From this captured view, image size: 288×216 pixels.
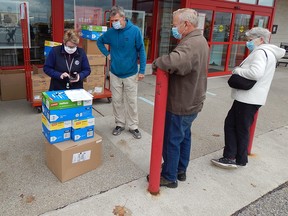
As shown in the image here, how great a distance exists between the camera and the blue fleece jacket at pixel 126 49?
3506mm

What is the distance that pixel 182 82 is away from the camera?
236 centimetres

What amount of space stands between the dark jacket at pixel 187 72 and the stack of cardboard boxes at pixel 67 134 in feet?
2.86

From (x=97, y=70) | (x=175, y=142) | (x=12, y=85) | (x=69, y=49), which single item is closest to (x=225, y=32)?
(x=97, y=70)

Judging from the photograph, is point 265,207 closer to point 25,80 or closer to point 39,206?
point 39,206

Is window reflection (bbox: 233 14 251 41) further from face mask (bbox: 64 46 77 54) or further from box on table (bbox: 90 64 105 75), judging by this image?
face mask (bbox: 64 46 77 54)

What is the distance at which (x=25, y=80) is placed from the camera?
5.01 metres

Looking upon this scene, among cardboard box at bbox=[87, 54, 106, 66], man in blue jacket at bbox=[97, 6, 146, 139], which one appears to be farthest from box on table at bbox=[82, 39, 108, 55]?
man in blue jacket at bbox=[97, 6, 146, 139]

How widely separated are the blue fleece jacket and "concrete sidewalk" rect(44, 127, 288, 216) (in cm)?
148

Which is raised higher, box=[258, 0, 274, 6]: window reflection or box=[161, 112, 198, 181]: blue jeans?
box=[258, 0, 274, 6]: window reflection

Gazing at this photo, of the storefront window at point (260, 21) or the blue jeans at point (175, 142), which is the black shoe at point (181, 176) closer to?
the blue jeans at point (175, 142)

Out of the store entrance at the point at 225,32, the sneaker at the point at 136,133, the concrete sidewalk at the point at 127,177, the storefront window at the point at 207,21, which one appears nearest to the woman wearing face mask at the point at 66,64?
the concrete sidewalk at the point at 127,177

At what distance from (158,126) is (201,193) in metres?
0.86

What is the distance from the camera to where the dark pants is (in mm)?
2900

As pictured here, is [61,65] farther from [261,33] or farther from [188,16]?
[261,33]
